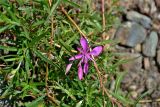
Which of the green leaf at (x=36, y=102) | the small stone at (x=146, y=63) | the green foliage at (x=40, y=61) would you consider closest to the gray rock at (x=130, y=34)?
the small stone at (x=146, y=63)

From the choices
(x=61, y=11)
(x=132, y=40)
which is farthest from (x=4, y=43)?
(x=132, y=40)

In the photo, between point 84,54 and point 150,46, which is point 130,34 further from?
point 84,54

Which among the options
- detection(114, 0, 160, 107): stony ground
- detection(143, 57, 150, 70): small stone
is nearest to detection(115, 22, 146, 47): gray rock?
detection(114, 0, 160, 107): stony ground

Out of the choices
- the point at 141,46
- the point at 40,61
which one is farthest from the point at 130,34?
the point at 40,61

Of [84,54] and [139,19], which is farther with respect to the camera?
[139,19]

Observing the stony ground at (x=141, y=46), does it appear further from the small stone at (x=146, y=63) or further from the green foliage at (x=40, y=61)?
the green foliage at (x=40, y=61)

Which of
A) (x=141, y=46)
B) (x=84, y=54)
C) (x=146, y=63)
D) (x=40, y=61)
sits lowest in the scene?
(x=146, y=63)

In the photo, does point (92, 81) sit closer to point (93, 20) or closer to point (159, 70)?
point (93, 20)
